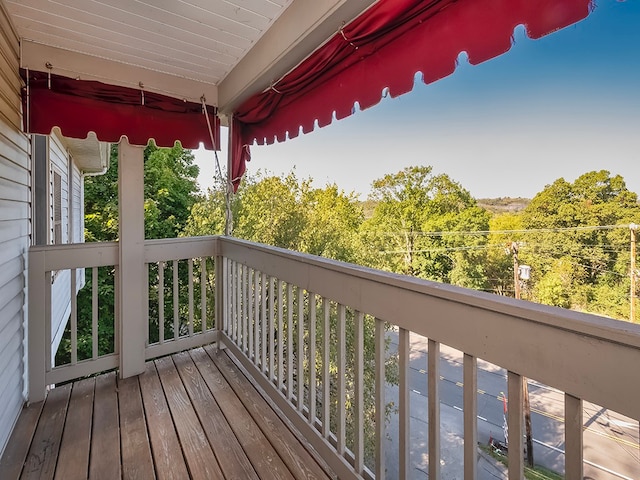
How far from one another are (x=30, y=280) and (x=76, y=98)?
1.24 m

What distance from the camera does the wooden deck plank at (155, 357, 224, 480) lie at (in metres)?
1.58

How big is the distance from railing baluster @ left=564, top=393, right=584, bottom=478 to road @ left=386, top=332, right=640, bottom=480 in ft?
0.13

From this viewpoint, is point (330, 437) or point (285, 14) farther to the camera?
point (285, 14)

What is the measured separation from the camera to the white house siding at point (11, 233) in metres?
1.71

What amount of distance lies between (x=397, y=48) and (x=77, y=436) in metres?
2.57

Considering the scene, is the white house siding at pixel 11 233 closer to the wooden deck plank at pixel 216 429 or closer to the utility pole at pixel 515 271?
the wooden deck plank at pixel 216 429

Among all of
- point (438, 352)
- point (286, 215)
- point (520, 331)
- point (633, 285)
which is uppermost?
point (286, 215)

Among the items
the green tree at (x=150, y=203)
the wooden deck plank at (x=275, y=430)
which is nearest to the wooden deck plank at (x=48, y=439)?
the wooden deck plank at (x=275, y=430)

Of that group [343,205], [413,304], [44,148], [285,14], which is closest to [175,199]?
[343,205]

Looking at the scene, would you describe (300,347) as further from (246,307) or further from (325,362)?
(246,307)

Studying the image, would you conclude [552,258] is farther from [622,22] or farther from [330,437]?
[330,437]

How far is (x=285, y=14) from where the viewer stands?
5.87ft

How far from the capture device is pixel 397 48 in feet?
4.45

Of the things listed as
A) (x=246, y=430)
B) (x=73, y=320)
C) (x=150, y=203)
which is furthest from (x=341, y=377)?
(x=150, y=203)
